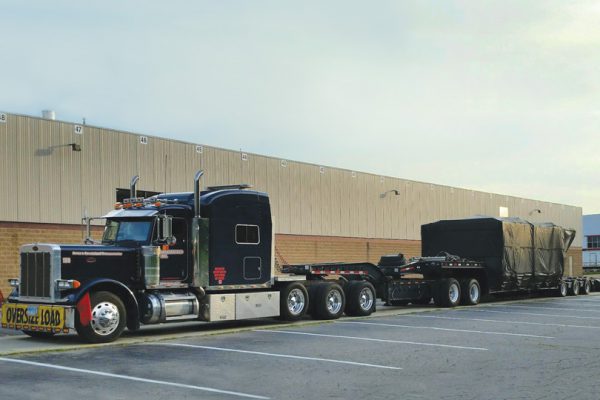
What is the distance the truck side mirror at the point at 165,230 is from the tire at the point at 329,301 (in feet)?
17.0

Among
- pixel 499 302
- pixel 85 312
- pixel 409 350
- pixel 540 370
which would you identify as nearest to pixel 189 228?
pixel 85 312

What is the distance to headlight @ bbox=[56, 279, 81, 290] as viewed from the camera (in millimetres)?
14242

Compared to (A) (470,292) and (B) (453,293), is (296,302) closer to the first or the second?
(B) (453,293)

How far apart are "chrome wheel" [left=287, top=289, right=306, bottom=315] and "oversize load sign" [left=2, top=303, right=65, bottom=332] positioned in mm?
6322

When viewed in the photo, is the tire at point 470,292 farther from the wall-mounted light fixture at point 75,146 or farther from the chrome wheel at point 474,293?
the wall-mounted light fixture at point 75,146

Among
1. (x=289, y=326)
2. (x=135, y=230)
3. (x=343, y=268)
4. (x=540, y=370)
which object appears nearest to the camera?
(x=540, y=370)

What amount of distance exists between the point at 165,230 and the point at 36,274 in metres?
2.68

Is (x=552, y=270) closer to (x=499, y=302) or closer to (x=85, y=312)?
(x=499, y=302)

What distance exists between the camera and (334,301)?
784 inches

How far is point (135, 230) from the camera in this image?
52.5 feet

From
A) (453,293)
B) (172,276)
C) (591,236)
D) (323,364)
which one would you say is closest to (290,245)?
(453,293)

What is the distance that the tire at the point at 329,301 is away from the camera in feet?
63.6

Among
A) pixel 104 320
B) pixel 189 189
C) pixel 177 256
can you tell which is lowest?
pixel 104 320

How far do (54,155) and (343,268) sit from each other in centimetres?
1155
